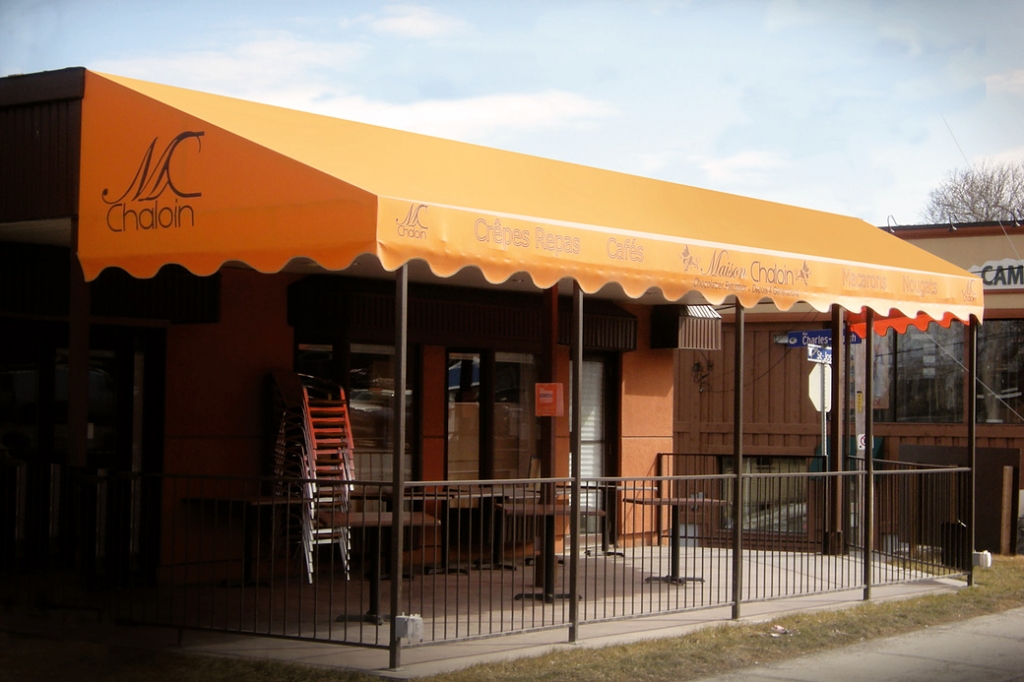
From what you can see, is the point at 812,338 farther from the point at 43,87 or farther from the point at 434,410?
the point at 43,87

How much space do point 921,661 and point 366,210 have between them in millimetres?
5219

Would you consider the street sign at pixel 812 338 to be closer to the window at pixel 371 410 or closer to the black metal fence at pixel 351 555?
the black metal fence at pixel 351 555

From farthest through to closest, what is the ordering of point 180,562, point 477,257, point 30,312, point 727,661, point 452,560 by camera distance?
point 452,560 < point 180,562 < point 30,312 < point 727,661 < point 477,257

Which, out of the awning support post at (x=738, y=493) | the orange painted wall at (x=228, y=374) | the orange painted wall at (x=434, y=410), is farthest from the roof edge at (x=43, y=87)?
the awning support post at (x=738, y=493)

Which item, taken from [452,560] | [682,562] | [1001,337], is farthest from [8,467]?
[1001,337]

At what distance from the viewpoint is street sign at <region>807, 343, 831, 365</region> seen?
15.8 m

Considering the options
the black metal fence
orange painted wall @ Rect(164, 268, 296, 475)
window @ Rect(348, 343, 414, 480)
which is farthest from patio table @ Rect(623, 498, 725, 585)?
orange painted wall @ Rect(164, 268, 296, 475)

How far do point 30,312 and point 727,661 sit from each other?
5.96m

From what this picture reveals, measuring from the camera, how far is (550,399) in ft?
32.8

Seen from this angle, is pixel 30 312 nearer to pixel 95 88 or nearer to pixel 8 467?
pixel 8 467

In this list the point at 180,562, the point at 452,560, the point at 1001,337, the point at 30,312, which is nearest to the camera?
the point at 30,312

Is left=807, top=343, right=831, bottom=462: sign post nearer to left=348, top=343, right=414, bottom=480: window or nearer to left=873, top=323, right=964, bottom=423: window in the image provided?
left=348, top=343, right=414, bottom=480: window

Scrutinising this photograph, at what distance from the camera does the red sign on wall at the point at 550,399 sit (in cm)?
995

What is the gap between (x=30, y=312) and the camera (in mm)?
9633
